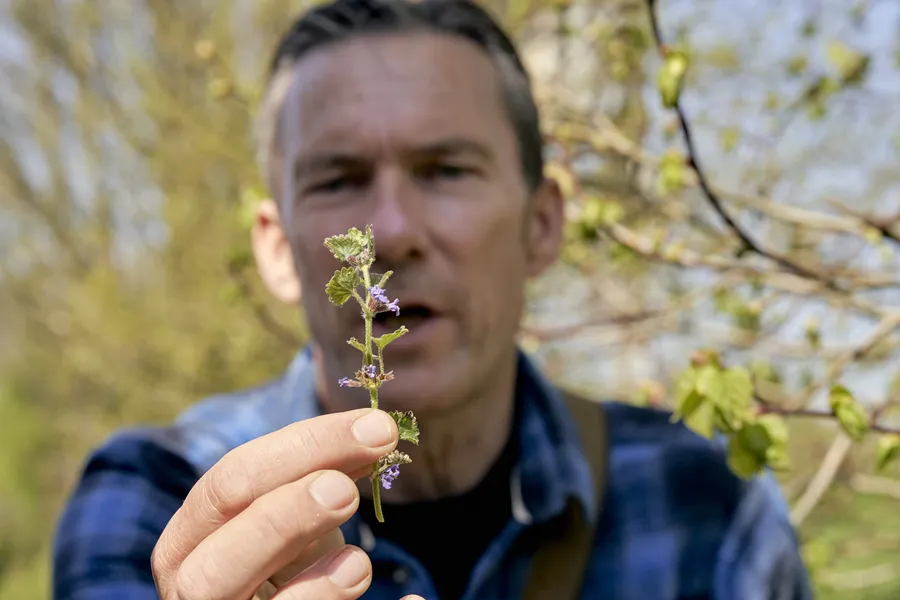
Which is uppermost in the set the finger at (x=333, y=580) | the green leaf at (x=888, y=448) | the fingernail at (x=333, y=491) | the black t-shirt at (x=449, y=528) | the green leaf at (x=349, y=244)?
the green leaf at (x=349, y=244)

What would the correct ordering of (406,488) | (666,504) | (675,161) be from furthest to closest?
1. (666,504)
2. (675,161)
3. (406,488)

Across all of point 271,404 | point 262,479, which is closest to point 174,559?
point 262,479

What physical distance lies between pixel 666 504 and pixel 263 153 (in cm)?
156

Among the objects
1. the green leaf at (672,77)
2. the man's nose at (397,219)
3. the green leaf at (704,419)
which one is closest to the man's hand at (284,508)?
the green leaf at (704,419)

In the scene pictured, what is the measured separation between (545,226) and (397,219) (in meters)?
0.74

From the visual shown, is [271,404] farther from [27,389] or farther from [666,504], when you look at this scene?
[27,389]

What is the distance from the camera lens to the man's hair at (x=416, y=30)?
1.90m

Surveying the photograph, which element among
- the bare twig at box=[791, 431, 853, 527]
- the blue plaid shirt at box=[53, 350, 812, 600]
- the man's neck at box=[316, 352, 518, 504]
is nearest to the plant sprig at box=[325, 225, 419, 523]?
the man's neck at box=[316, 352, 518, 504]

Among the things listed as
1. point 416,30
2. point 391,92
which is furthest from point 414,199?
point 416,30

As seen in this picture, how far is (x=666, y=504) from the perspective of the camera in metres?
2.07

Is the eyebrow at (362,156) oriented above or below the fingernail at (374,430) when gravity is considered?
above

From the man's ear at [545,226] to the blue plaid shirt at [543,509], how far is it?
33cm

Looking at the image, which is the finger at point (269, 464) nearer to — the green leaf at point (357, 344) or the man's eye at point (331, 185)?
the green leaf at point (357, 344)

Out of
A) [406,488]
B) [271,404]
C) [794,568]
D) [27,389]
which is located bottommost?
[27,389]
